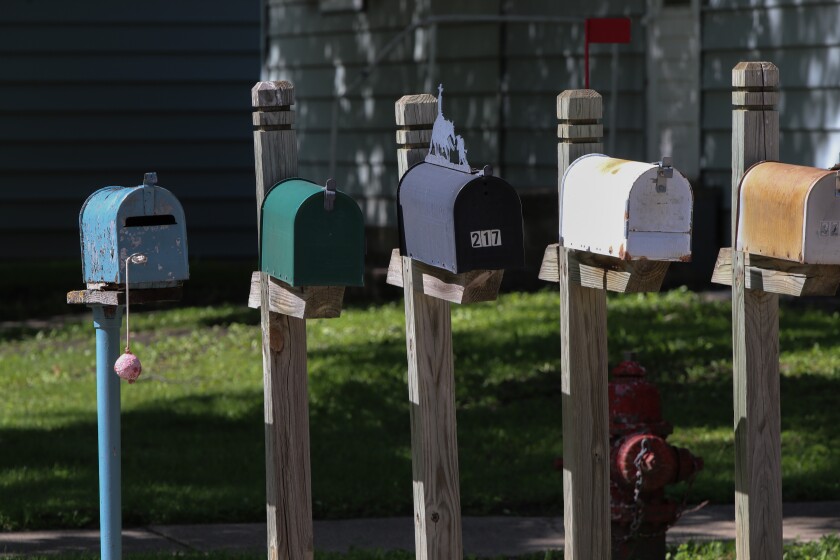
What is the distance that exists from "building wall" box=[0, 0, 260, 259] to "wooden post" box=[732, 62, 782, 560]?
46.2 feet

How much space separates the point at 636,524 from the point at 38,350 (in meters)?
8.11

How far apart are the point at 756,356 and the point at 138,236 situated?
1870 mm

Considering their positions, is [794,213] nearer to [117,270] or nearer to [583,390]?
[583,390]

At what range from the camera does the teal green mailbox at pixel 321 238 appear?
159 inches

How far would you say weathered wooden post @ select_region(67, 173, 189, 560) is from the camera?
4.26 meters

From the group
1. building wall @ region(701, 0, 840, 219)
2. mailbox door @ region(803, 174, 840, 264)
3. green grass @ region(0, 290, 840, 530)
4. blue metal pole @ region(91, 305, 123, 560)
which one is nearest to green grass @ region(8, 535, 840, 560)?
green grass @ region(0, 290, 840, 530)

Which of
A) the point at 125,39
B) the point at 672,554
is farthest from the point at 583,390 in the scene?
the point at 125,39

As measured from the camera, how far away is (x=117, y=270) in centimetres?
426

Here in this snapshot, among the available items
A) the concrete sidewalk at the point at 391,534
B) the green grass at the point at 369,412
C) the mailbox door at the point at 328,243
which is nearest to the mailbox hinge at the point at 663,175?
the mailbox door at the point at 328,243

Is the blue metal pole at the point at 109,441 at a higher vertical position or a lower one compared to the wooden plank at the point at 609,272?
lower

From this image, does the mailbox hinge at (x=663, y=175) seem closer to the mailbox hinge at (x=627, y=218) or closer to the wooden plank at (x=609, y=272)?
the mailbox hinge at (x=627, y=218)

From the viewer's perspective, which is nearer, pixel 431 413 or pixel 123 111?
pixel 431 413

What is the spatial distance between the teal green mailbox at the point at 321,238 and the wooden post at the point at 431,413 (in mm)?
322

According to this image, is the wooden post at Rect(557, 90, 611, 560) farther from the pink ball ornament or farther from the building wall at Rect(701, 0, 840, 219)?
the building wall at Rect(701, 0, 840, 219)
